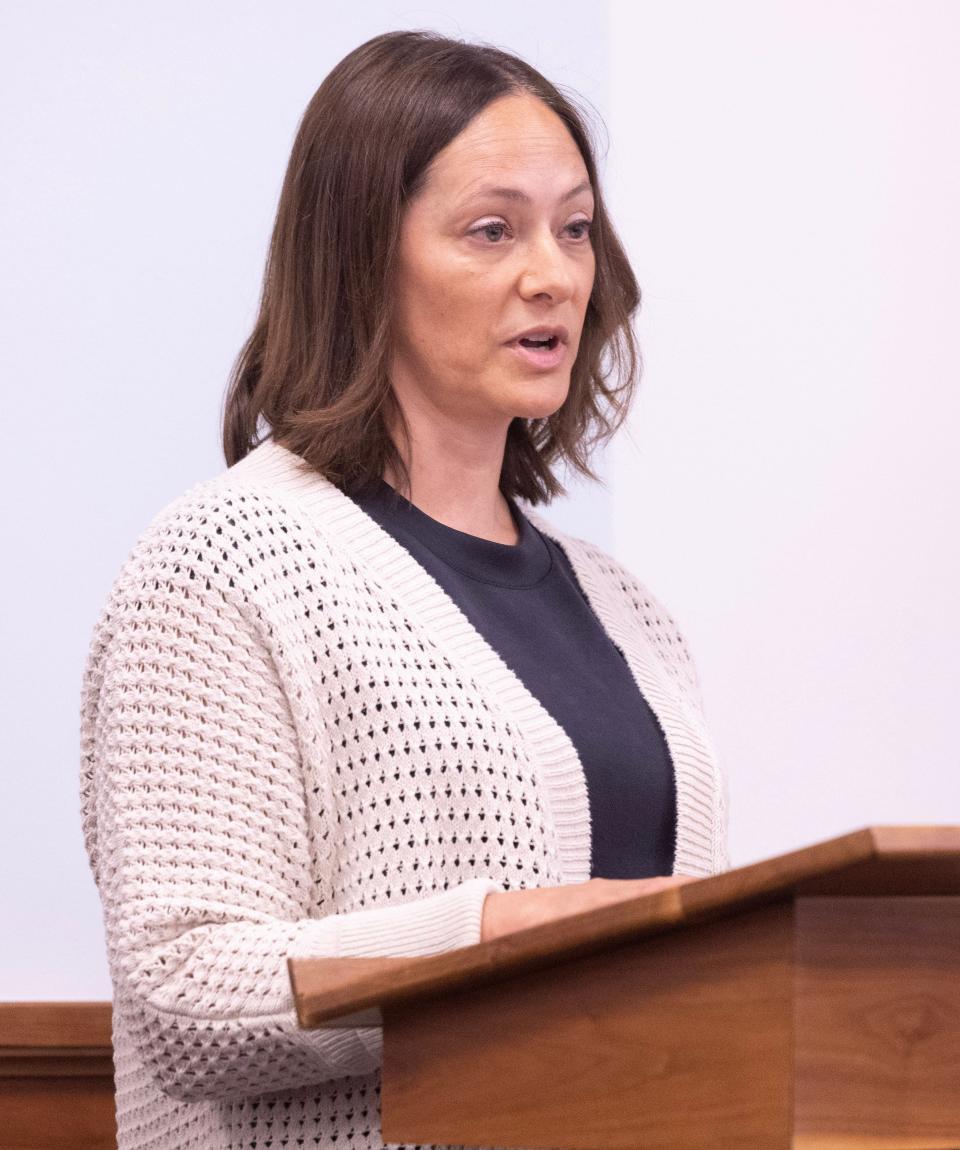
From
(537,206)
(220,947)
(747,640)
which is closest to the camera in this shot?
(220,947)

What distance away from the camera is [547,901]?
98 cm

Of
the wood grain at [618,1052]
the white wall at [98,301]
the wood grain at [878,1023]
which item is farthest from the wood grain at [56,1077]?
the wood grain at [878,1023]

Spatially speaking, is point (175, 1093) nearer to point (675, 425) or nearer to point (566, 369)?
point (566, 369)

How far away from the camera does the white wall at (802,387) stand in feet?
6.93

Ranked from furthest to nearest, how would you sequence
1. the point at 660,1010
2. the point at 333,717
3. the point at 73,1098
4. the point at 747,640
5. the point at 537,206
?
the point at 747,640 < the point at 73,1098 < the point at 537,206 < the point at 333,717 < the point at 660,1010

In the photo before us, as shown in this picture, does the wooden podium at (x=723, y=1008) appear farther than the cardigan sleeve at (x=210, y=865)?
No

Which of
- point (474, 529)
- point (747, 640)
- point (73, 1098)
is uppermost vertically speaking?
point (474, 529)

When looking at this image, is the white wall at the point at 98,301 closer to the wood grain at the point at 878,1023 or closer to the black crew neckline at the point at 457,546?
the black crew neckline at the point at 457,546

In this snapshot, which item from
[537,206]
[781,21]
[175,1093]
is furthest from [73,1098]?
[781,21]

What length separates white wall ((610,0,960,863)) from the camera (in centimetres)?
211

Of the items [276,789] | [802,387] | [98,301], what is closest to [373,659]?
[276,789]

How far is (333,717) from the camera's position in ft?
4.11

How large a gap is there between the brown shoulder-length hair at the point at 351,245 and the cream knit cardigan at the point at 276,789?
0.31 ft

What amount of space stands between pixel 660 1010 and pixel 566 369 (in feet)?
2.60
